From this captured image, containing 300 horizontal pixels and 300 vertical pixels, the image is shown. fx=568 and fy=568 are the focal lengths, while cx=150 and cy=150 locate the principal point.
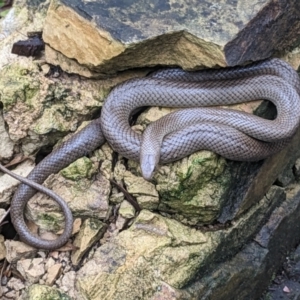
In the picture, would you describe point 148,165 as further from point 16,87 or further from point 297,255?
point 297,255

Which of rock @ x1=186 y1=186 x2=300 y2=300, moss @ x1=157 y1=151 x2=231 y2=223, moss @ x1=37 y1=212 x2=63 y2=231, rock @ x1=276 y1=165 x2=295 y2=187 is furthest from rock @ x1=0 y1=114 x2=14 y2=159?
rock @ x1=276 y1=165 x2=295 y2=187

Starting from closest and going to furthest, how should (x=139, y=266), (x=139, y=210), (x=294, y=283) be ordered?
(x=139, y=266), (x=139, y=210), (x=294, y=283)

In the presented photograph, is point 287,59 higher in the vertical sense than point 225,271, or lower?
higher

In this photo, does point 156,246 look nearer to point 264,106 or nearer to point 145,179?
point 145,179

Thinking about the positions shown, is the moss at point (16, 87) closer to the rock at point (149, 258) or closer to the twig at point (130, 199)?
the twig at point (130, 199)

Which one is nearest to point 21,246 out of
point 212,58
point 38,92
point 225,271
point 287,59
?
point 38,92

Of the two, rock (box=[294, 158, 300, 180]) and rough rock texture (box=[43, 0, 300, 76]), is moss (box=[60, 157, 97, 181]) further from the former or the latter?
rock (box=[294, 158, 300, 180])
